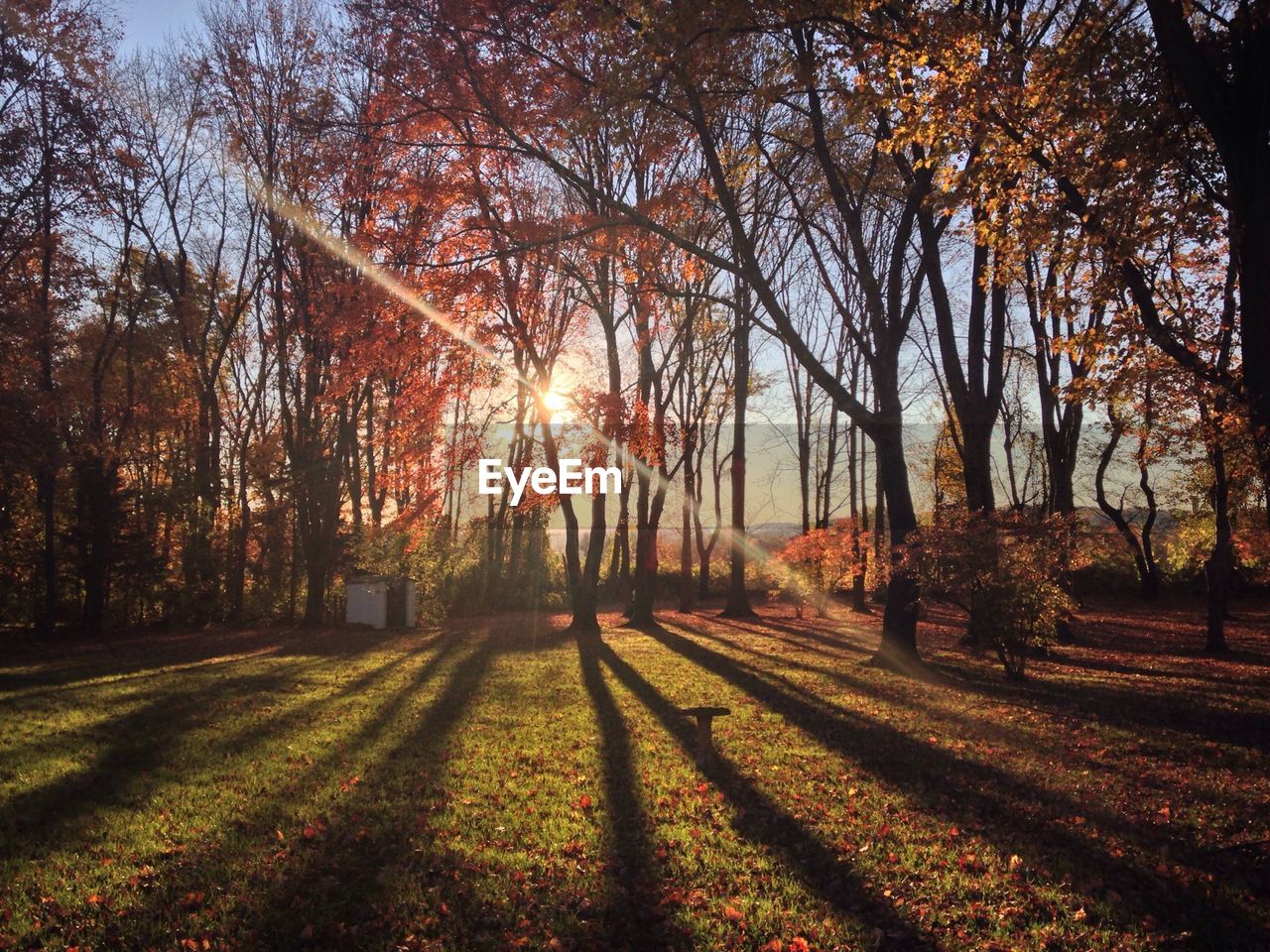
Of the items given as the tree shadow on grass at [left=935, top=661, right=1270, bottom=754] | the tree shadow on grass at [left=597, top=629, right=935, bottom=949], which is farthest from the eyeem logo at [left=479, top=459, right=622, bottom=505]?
the tree shadow on grass at [left=597, top=629, right=935, bottom=949]

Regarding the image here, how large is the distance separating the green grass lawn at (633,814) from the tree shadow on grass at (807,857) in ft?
0.08

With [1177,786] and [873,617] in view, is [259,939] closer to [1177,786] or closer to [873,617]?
[1177,786]

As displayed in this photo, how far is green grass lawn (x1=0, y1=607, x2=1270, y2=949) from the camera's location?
404 centimetres

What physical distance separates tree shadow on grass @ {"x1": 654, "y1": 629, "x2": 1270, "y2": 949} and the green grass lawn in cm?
3

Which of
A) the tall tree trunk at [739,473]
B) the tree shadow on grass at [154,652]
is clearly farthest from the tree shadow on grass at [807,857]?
the tall tree trunk at [739,473]

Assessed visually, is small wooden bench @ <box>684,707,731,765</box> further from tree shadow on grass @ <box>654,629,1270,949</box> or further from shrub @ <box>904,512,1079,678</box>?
shrub @ <box>904,512,1079,678</box>

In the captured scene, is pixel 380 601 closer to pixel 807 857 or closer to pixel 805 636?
pixel 805 636

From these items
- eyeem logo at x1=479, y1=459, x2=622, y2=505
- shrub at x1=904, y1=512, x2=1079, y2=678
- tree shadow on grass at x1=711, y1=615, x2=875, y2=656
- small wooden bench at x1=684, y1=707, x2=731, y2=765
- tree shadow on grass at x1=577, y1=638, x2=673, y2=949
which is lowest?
tree shadow on grass at x1=711, y1=615, x2=875, y2=656

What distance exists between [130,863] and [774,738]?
17.6 ft

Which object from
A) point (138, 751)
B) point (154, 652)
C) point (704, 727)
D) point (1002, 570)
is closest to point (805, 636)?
point (1002, 570)

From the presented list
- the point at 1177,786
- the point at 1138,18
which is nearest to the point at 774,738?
the point at 1177,786

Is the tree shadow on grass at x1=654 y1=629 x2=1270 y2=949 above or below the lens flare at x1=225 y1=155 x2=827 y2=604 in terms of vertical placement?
below

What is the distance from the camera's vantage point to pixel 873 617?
23.7 metres

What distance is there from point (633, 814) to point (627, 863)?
875 millimetres
